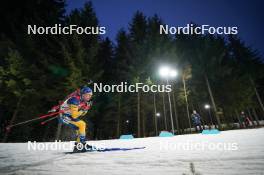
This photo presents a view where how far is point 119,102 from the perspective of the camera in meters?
27.5

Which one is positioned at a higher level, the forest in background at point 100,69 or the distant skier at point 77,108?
the forest in background at point 100,69

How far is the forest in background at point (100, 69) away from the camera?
63.3ft

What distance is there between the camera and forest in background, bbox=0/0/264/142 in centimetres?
1930

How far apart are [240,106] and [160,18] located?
21.0 meters

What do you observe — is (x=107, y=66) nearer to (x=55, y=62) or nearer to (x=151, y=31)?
(x=151, y=31)

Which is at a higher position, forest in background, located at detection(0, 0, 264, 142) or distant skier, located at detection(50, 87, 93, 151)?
forest in background, located at detection(0, 0, 264, 142)

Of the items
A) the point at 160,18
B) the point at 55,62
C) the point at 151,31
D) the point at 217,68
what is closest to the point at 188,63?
the point at 217,68

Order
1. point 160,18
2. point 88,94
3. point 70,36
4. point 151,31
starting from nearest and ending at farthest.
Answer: point 88,94 → point 70,36 → point 151,31 → point 160,18

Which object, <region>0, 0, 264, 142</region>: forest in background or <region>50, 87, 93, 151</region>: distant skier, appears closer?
<region>50, 87, 93, 151</region>: distant skier

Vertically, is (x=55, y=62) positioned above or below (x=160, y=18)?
below

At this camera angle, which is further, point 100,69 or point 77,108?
point 100,69

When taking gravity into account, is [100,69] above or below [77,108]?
above

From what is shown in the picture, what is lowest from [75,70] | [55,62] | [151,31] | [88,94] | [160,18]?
[88,94]

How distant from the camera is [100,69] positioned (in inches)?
983
